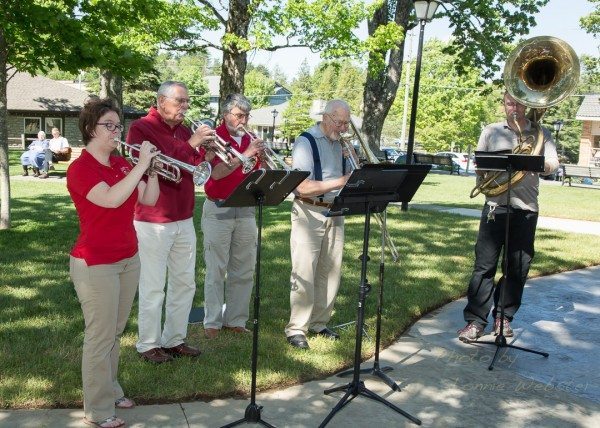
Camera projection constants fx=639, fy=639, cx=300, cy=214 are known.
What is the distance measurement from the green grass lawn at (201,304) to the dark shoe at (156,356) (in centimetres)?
6

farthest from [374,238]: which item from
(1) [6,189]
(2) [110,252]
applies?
(2) [110,252]

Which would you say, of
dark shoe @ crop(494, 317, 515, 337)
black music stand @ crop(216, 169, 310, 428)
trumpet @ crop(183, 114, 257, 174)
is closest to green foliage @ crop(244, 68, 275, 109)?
dark shoe @ crop(494, 317, 515, 337)

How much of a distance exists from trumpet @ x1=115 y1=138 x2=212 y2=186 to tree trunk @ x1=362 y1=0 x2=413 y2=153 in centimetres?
1576

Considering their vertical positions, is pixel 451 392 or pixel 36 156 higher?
pixel 36 156

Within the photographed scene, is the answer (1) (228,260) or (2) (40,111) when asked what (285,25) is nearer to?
(1) (228,260)

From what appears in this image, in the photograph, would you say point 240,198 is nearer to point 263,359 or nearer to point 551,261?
point 263,359

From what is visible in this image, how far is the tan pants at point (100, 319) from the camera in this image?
386 centimetres

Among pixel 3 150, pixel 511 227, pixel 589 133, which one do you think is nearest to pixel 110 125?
pixel 511 227

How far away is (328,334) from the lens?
5.97m

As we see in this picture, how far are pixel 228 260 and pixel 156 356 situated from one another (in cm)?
118

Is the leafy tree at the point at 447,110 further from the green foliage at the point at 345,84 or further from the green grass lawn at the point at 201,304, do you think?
the green foliage at the point at 345,84

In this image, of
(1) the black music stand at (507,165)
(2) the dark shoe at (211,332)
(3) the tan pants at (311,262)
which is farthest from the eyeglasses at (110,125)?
(1) the black music stand at (507,165)

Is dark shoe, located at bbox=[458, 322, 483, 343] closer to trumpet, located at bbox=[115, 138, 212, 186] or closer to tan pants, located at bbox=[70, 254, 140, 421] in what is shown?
trumpet, located at bbox=[115, 138, 212, 186]

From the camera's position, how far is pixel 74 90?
4700cm
